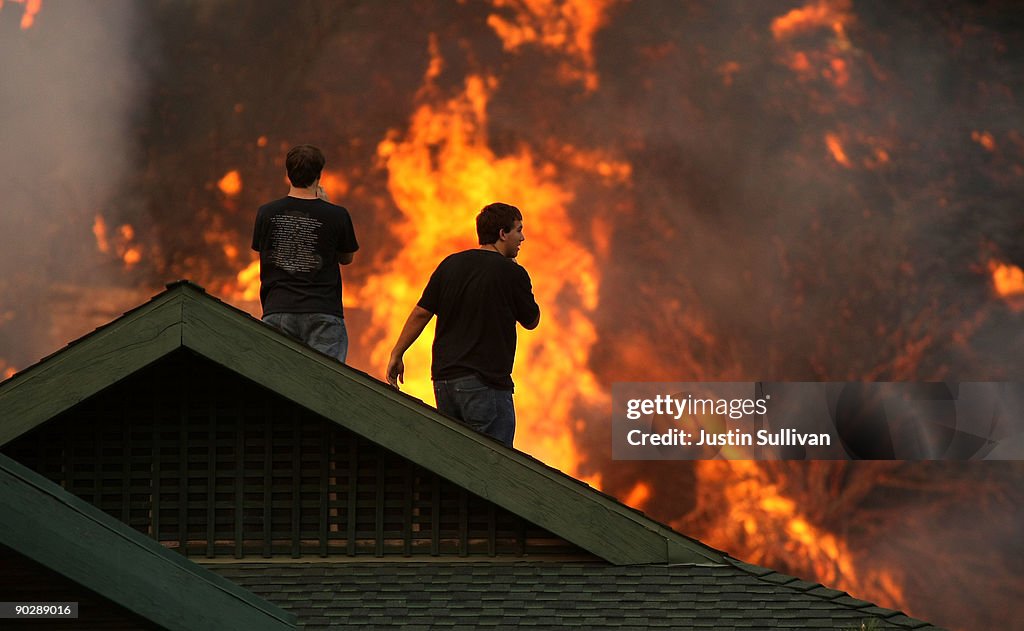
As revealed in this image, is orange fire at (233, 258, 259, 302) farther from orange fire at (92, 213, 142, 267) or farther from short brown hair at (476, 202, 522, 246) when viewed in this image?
short brown hair at (476, 202, 522, 246)

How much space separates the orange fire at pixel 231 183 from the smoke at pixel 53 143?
114 centimetres

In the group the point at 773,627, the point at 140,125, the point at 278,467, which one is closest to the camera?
the point at 773,627

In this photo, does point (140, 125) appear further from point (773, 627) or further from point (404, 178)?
point (773, 627)

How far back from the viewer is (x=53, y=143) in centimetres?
1670

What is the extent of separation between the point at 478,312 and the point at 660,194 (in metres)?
12.0

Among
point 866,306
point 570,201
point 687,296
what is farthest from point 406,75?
point 866,306

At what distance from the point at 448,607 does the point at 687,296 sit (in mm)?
12645

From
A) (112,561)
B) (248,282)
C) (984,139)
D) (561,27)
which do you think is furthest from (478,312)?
(984,139)

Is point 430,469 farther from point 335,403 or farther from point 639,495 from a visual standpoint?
point 639,495

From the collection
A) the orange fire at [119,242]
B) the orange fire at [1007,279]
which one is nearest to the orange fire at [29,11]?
the orange fire at [119,242]

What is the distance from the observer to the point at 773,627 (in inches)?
Answer: 205

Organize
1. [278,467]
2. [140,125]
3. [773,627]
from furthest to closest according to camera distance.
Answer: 1. [140,125]
2. [278,467]
3. [773,627]

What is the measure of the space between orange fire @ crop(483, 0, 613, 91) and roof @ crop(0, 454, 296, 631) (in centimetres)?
1464

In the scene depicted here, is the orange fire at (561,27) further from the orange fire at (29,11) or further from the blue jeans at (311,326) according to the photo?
the blue jeans at (311,326)
